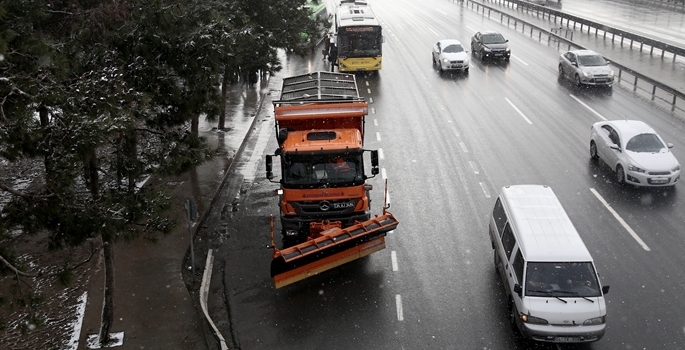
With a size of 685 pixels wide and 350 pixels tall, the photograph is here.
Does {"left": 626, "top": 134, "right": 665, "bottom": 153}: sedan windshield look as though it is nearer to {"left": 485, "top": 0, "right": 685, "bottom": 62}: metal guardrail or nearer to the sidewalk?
the sidewalk

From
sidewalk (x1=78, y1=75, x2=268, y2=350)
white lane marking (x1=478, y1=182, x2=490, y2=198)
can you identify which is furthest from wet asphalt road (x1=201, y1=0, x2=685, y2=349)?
sidewalk (x1=78, y1=75, x2=268, y2=350)

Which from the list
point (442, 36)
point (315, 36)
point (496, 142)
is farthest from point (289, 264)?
point (442, 36)

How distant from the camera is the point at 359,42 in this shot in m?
36.6

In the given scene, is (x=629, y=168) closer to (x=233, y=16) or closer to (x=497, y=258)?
(x=497, y=258)

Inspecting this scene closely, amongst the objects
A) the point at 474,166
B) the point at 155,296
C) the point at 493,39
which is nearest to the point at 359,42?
the point at 493,39

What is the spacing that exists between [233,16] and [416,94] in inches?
487

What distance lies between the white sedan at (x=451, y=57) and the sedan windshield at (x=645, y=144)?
16.2 m

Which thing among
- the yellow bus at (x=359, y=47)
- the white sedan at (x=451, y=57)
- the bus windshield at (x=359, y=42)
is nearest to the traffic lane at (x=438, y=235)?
the white sedan at (x=451, y=57)

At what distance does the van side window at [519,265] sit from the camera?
1299 cm

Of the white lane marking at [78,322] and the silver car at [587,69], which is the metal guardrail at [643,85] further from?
the white lane marking at [78,322]

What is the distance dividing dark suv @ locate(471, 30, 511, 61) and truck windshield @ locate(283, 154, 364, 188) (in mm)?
25841

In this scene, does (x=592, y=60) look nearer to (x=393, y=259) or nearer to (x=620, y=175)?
(x=620, y=175)

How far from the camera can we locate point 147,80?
1316 centimetres

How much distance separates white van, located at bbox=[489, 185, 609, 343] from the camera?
39.9 feet
